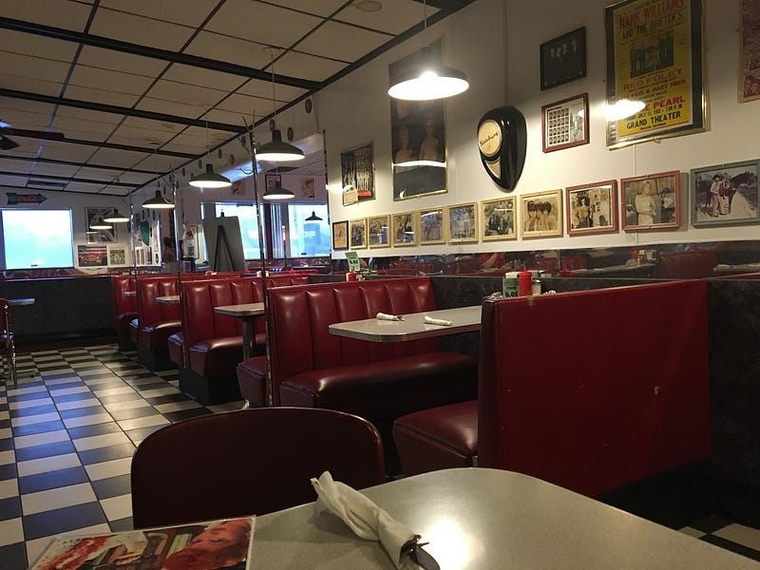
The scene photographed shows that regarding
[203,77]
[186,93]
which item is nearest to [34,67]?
[186,93]

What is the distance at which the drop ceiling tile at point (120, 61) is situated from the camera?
20.0 feet

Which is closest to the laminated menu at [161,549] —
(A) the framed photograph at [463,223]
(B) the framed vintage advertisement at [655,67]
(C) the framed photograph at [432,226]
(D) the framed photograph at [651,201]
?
(D) the framed photograph at [651,201]

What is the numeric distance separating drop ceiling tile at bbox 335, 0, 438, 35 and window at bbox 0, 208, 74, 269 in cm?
1362

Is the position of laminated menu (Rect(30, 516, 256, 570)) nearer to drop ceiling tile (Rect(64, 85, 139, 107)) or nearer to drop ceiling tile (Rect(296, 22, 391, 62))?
drop ceiling tile (Rect(296, 22, 391, 62))

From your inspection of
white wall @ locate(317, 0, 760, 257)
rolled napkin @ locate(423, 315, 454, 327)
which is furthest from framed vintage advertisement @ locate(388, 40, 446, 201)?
rolled napkin @ locate(423, 315, 454, 327)

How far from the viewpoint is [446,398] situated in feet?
12.4

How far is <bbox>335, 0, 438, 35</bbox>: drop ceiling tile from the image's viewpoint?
4.95 m

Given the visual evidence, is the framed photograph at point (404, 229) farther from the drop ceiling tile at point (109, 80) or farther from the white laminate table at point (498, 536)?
the white laminate table at point (498, 536)

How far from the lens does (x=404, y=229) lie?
5.92 metres

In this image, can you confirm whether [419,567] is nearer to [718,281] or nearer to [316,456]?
[316,456]

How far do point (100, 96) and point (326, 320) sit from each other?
5650mm

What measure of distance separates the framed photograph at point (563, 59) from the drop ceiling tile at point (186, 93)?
4445 millimetres

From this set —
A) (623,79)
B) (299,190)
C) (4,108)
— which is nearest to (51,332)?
(4,108)

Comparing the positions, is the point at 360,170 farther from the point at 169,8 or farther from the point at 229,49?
the point at 169,8
